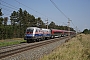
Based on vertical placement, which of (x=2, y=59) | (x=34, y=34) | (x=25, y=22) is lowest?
(x=2, y=59)

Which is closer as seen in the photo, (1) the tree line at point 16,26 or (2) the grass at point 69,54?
(2) the grass at point 69,54

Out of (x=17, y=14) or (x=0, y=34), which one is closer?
(x=0, y=34)

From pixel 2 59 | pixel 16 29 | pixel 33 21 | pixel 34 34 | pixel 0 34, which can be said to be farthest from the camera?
pixel 33 21

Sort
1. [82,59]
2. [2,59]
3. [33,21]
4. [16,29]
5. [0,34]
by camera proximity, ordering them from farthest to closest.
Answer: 1. [33,21]
2. [16,29]
3. [0,34]
4. [2,59]
5. [82,59]

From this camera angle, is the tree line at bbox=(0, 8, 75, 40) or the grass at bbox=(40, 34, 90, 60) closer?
the grass at bbox=(40, 34, 90, 60)

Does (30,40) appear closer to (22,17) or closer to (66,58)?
(66,58)

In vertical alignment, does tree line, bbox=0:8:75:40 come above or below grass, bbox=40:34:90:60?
above

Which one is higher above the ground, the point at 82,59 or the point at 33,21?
the point at 33,21

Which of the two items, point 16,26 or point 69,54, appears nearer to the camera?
point 69,54

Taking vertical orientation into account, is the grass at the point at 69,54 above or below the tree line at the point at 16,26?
below

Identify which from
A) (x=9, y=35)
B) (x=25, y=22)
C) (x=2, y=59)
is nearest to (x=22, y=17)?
(x=25, y=22)

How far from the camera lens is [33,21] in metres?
76.8

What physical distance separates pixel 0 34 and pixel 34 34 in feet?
52.9

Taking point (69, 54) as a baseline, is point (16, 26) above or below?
above
